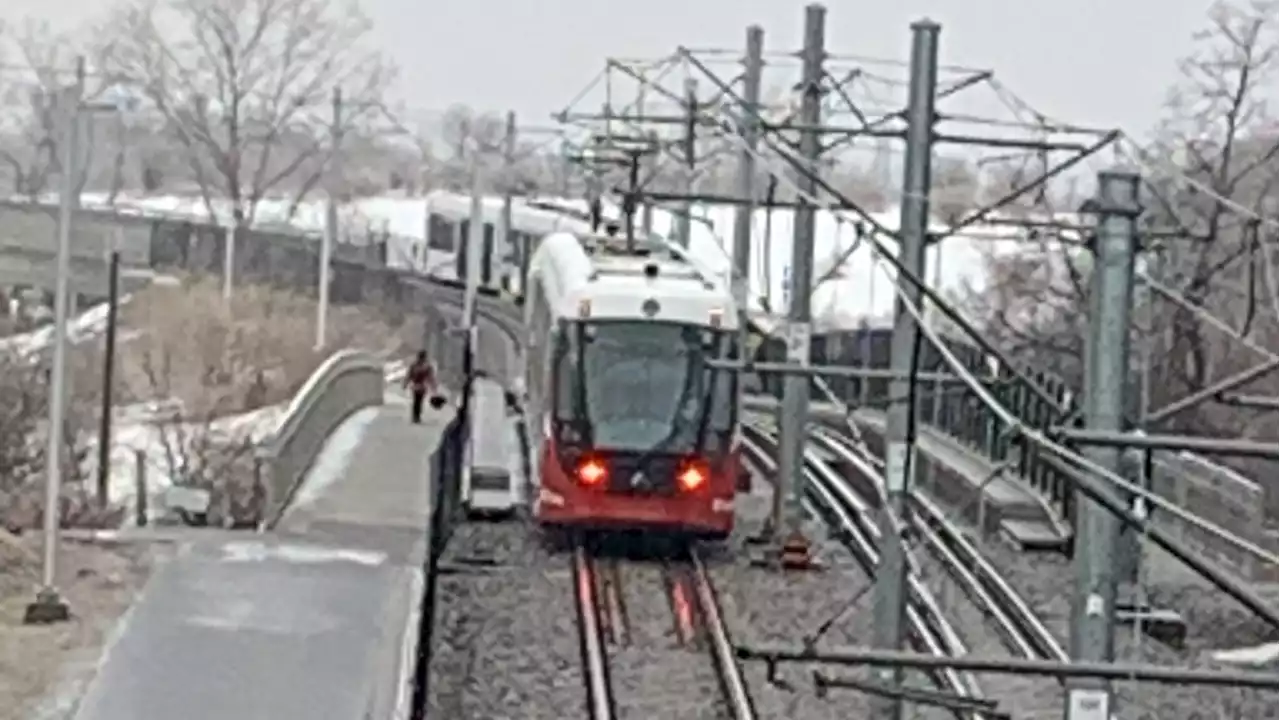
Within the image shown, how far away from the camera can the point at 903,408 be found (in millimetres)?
14602

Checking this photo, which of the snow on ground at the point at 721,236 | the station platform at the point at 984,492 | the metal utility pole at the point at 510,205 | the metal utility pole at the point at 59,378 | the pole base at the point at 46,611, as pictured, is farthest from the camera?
the snow on ground at the point at 721,236

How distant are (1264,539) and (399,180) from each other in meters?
73.3

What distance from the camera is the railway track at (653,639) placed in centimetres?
1942

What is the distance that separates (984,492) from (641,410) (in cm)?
306

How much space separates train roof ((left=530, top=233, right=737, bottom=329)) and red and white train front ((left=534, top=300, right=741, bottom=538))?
65 mm

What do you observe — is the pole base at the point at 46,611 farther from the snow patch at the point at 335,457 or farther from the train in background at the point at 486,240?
the train in background at the point at 486,240

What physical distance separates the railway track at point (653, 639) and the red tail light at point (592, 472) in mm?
658

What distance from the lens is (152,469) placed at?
4003 centimetres

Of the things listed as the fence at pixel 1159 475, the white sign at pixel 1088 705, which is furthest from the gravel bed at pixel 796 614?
the white sign at pixel 1088 705

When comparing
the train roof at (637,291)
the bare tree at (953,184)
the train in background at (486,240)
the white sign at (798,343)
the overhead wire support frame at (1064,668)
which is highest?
the bare tree at (953,184)

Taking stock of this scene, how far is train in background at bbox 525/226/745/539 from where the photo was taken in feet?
82.6

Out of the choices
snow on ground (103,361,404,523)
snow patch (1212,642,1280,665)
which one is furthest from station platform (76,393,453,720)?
snow on ground (103,361,404,523)

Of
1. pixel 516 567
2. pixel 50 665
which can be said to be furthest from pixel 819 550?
pixel 50 665

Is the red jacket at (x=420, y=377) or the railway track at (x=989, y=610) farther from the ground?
the red jacket at (x=420, y=377)
